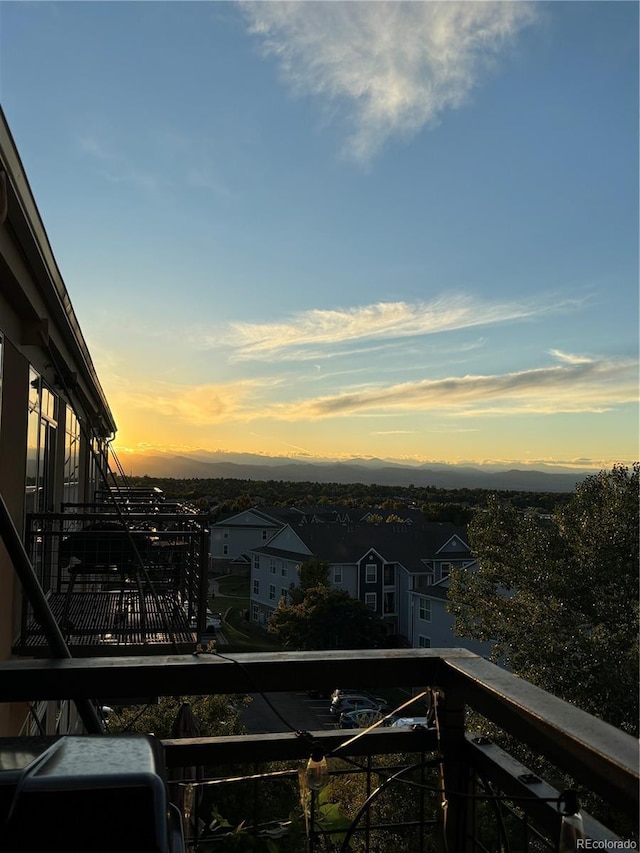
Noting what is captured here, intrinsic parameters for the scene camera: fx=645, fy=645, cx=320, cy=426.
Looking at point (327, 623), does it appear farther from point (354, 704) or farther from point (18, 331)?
point (18, 331)

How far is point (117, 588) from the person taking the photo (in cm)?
740

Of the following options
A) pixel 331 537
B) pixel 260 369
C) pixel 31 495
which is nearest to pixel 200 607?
pixel 31 495

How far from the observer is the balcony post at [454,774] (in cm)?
178

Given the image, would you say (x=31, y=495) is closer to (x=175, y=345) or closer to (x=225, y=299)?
(x=225, y=299)

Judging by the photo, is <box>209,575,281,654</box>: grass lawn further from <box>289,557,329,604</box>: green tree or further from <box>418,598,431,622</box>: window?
<box>418,598,431,622</box>: window

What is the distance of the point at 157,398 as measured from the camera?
27234 mm

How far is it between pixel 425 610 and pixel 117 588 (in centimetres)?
2730

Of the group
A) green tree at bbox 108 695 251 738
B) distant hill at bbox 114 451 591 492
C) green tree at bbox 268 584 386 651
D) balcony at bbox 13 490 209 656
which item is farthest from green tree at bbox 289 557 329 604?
distant hill at bbox 114 451 591 492

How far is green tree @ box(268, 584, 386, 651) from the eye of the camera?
31172 mm

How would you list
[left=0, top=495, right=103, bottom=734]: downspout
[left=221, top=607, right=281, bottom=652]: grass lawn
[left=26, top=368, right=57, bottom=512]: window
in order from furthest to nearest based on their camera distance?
1. [left=221, top=607, right=281, bottom=652]: grass lawn
2. [left=26, top=368, right=57, bottom=512]: window
3. [left=0, top=495, right=103, bottom=734]: downspout

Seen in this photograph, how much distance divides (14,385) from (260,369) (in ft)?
72.5

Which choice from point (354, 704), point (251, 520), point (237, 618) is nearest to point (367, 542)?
point (237, 618)

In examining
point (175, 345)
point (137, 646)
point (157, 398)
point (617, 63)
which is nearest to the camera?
point (617, 63)

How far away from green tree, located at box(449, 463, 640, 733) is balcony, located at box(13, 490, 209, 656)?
Result: 31.1 ft
